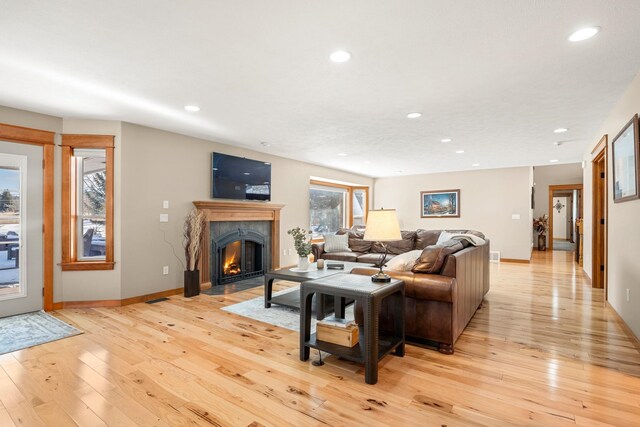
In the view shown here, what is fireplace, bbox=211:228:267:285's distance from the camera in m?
5.21

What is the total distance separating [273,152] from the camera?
6.05 m

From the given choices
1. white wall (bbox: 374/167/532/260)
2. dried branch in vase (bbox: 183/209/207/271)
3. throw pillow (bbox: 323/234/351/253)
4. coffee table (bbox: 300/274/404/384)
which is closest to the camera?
coffee table (bbox: 300/274/404/384)

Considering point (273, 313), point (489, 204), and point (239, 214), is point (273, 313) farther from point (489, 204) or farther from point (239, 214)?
point (489, 204)

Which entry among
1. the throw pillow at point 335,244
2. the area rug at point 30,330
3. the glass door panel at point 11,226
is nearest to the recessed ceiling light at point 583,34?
the throw pillow at point 335,244

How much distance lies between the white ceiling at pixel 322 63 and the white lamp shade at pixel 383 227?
3.92ft

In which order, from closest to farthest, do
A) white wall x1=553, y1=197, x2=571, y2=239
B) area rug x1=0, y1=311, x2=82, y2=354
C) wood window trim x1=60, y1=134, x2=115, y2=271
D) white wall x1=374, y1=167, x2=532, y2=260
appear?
area rug x1=0, y1=311, x2=82, y2=354
wood window trim x1=60, y1=134, x2=115, y2=271
white wall x1=374, y1=167, x2=532, y2=260
white wall x1=553, y1=197, x2=571, y2=239

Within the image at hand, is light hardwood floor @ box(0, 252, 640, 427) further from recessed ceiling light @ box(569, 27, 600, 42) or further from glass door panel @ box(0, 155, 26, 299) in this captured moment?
recessed ceiling light @ box(569, 27, 600, 42)

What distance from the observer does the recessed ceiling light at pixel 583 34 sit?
2068 mm

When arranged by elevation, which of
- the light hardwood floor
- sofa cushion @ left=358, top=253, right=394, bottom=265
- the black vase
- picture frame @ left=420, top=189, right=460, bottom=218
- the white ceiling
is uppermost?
the white ceiling

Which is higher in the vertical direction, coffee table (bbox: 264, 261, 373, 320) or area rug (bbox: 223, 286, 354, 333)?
coffee table (bbox: 264, 261, 373, 320)

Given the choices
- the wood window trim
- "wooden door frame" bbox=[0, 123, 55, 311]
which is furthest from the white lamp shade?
"wooden door frame" bbox=[0, 123, 55, 311]

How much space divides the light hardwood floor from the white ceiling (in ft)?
7.62

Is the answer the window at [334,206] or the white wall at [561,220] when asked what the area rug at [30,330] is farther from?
the white wall at [561,220]

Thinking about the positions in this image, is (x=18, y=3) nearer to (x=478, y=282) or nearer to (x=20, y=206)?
(x=20, y=206)
